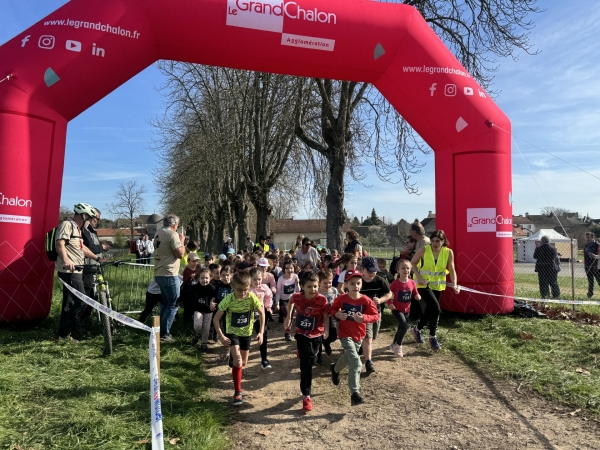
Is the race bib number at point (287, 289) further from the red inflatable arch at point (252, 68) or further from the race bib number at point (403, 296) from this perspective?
the red inflatable arch at point (252, 68)

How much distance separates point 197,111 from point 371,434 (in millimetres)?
20784

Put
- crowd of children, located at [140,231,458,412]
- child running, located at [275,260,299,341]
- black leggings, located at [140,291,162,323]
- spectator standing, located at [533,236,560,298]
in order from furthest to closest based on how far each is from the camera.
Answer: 1. spectator standing, located at [533,236,560,298]
2. child running, located at [275,260,299,341]
3. black leggings, located at [140,291,162,323]
4. crowd of children, located at [140,231,458,412]

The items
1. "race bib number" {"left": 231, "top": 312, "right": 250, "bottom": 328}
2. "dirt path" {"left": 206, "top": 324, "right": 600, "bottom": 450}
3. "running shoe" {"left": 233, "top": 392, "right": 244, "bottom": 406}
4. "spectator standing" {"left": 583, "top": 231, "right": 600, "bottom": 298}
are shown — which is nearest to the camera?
"dirt path" {"left": 206, "top": 324, "right": 600, "bottom": 450}

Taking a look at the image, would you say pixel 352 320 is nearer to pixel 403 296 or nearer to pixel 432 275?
pixel 403 296

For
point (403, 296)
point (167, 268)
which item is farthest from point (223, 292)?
point (403, 296)

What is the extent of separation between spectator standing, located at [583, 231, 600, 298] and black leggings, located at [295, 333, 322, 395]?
10.1 meters

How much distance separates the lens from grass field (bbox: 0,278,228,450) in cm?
366

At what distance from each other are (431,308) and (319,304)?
2388 mm

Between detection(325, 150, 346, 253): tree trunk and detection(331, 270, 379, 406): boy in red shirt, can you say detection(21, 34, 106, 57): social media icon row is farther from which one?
detection(325, 150, 346, 253): tree trunk

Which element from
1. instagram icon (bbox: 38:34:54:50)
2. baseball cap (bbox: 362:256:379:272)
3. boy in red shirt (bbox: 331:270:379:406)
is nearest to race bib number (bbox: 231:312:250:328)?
boy in red shirt (bbox: 331:270:379:406)

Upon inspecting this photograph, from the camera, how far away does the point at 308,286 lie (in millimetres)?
5125

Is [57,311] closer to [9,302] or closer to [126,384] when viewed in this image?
[9,302]

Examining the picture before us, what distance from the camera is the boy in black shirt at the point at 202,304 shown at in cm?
690

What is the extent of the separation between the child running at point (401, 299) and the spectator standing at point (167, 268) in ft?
10.3
